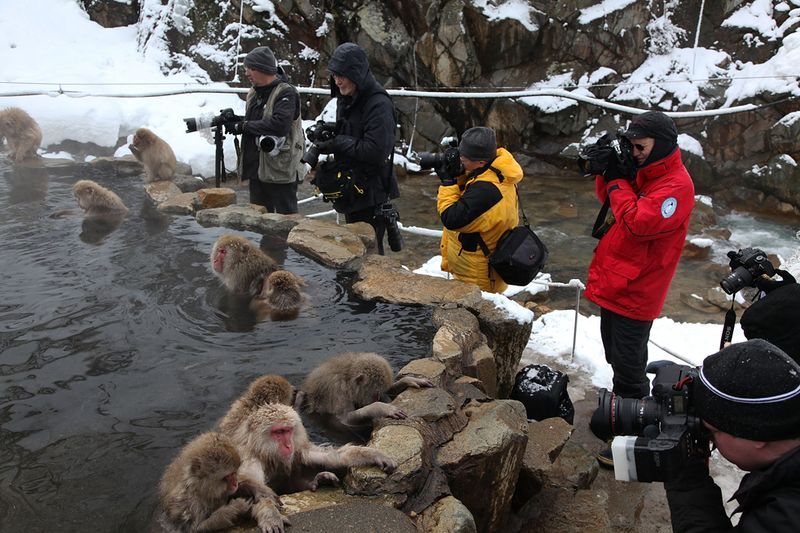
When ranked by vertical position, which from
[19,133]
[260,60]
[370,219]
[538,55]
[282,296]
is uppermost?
[538,55]

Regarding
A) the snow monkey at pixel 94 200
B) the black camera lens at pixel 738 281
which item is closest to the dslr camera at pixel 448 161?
A: the black camera lens at pixel 738 281

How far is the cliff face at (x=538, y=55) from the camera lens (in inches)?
500

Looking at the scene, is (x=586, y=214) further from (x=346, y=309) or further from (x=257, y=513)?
(x=257, y=513)

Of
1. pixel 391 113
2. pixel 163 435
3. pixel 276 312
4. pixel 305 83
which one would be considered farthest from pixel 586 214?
pixel 163 435

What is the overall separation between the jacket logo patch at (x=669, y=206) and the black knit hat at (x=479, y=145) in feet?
3.53

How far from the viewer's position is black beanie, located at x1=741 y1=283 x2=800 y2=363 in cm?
260

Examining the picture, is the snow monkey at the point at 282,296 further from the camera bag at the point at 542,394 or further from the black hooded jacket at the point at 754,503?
the black hooded jacket at the point at 754,503

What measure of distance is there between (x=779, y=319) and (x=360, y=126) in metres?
2.98

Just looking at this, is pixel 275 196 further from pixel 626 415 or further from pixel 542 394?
pixel 626 415

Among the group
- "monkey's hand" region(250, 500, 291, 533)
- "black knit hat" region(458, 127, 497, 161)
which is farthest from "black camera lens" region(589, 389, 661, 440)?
"black knit hat" region(458, 127, 497, 161)

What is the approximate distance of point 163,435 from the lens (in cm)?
285

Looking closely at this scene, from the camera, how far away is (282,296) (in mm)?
3951

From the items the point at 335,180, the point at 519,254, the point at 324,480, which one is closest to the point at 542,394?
the point at 519,254

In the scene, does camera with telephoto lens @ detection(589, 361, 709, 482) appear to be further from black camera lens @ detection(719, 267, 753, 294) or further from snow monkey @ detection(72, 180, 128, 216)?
snow monkey @ detection(72, 180, 128, 216)
